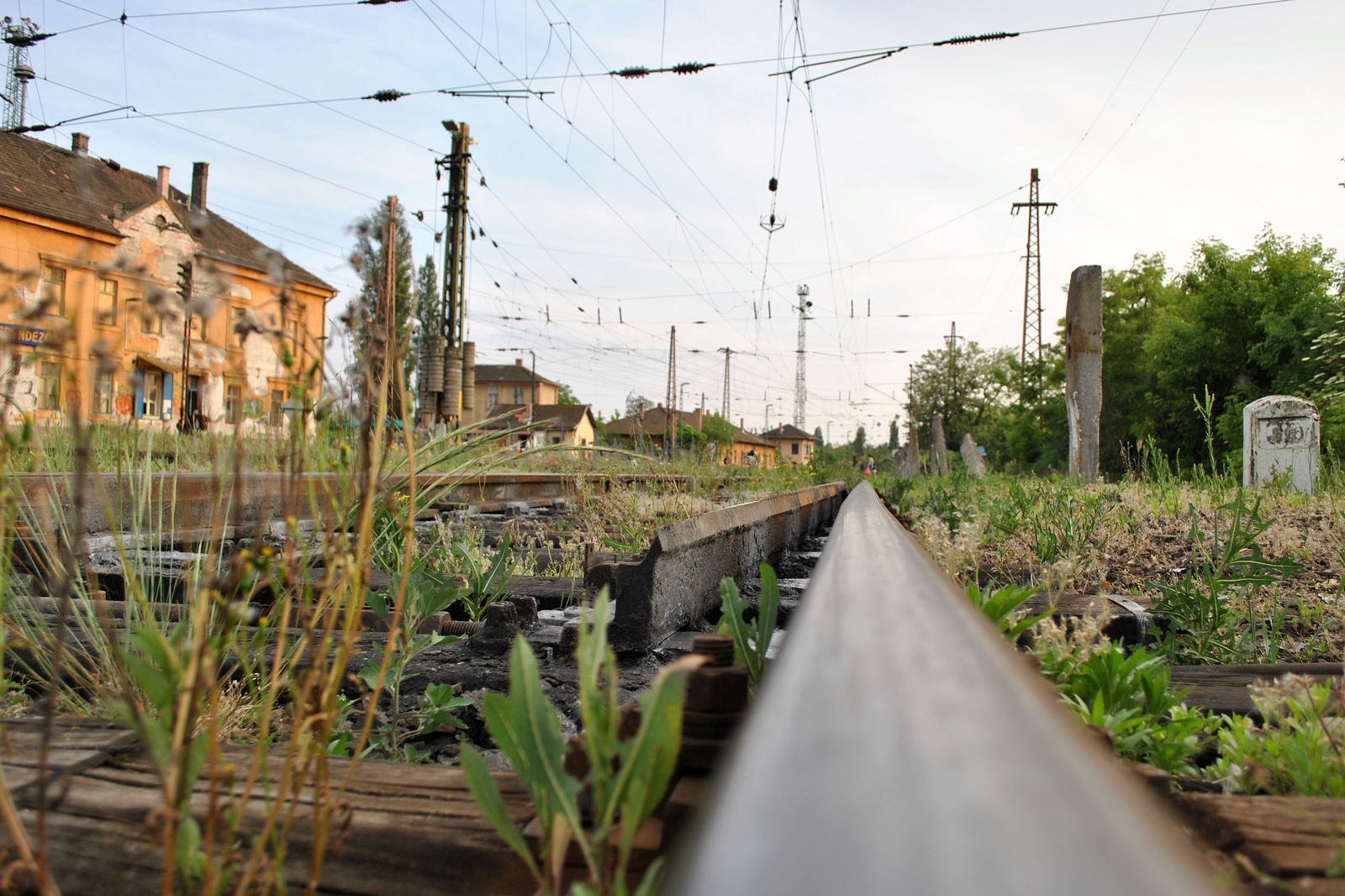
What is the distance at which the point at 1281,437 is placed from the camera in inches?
324

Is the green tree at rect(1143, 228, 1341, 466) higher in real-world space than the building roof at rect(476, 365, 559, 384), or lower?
lower

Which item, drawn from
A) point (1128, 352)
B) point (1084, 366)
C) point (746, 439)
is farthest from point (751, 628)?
point (746, 439)

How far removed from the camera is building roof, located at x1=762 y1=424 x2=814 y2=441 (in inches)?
4136

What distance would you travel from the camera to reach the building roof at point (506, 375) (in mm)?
77900

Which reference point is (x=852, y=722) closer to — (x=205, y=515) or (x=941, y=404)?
(x=205, y=515)

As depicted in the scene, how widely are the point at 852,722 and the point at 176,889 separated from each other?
756 millimetres

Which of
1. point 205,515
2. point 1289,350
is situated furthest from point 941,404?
point 205,515

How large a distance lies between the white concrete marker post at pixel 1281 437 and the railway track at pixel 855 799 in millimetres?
9237

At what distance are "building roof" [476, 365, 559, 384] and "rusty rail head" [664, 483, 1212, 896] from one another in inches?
3032

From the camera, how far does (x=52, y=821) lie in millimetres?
836

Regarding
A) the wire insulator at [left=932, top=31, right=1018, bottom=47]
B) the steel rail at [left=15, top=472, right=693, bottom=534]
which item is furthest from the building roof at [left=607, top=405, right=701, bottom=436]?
the steel rail at [left=15, top=472, right=693, bottom=534]

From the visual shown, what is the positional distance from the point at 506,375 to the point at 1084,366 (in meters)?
75.0

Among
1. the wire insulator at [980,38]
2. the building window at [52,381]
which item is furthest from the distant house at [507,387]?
the building window at [52,381]

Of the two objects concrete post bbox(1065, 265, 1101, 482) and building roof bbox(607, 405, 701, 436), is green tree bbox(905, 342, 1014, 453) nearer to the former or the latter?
building roof bbox(607, 405, 701, 436)
